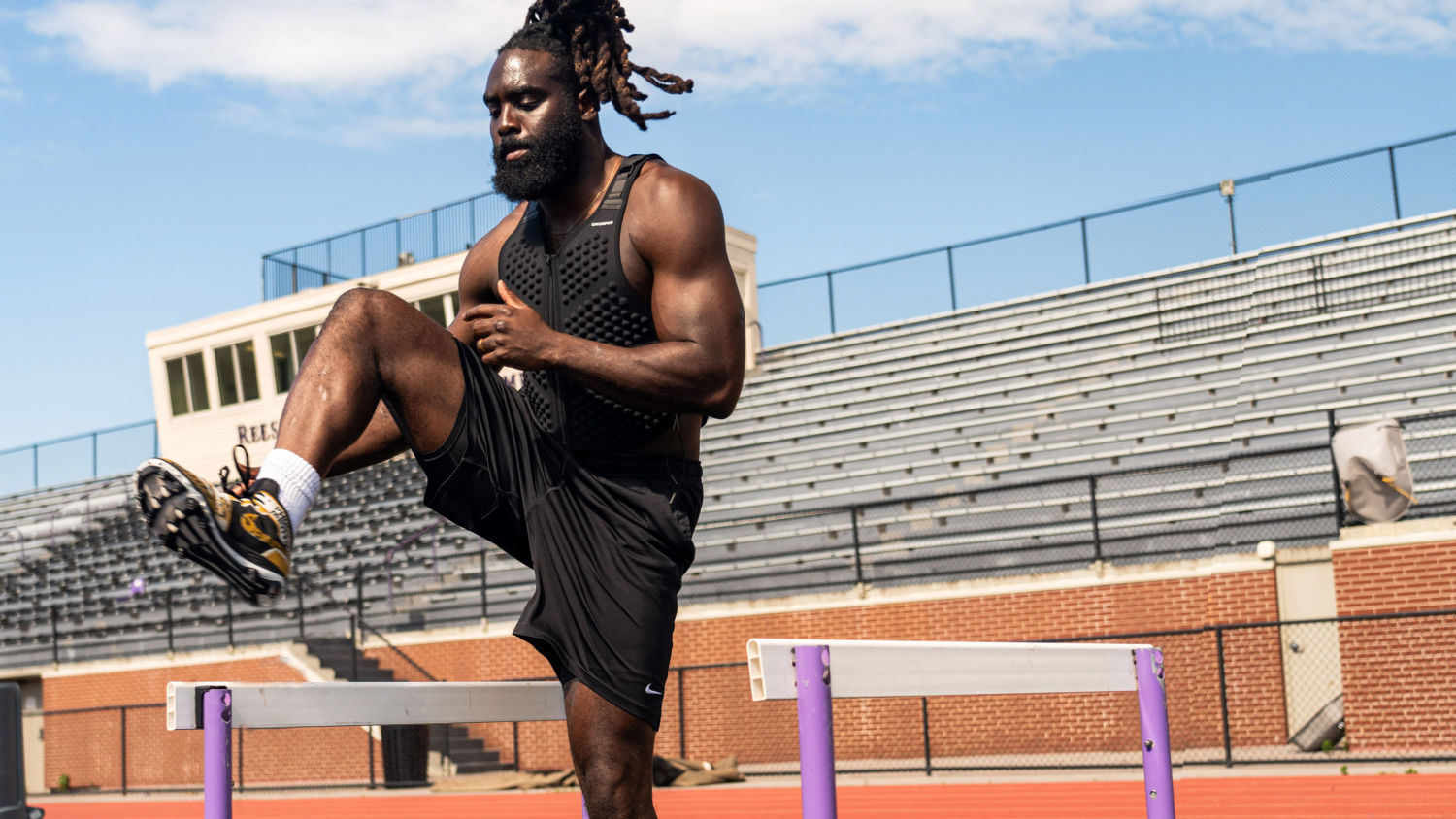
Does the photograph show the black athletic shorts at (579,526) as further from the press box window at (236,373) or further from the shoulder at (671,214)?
the press box window at (236,373)

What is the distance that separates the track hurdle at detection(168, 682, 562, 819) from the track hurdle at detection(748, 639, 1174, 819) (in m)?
0.96

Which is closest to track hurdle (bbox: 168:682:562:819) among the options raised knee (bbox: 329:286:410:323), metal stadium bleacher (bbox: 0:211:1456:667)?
raised knee (bbox: 329:286:410:323)

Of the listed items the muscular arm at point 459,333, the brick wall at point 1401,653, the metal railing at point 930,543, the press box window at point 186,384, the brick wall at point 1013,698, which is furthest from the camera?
the press box window at point 186,384

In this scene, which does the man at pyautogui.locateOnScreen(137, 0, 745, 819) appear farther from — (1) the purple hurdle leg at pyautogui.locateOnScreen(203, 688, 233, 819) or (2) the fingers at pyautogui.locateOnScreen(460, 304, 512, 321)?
(1) the purple hurdle leg at pyautogui.locateOnScreen(203, 688, 233, 819)

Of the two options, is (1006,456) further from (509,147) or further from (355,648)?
(509,147)

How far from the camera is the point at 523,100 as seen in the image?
3.31 meters

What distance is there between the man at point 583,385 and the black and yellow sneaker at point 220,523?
0.11 meters

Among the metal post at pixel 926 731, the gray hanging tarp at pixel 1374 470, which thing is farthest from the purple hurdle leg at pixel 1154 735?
the gray hanging tarp at pixel 1374 470

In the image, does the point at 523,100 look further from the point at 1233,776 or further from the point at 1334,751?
the point at 1334,751

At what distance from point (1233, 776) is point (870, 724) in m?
5.45

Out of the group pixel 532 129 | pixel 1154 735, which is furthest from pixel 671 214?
pixel 1154 735

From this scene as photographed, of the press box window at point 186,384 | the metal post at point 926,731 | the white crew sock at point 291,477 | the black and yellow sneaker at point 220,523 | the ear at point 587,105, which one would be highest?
the press box window at point 186,384

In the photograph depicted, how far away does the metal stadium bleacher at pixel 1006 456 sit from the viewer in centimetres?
1653

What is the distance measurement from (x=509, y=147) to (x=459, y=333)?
0.52 m
